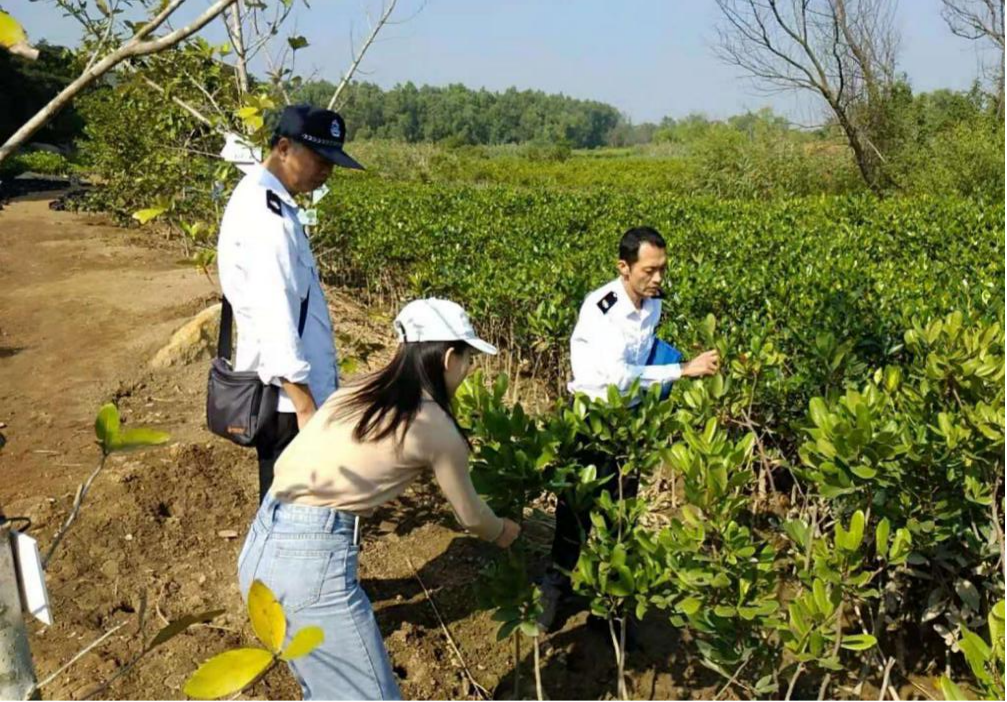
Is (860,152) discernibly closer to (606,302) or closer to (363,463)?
(606,302)

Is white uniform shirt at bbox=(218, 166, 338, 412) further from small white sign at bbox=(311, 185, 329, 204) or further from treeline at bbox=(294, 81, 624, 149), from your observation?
treeline at bbox=(294, 81, 624, 149)

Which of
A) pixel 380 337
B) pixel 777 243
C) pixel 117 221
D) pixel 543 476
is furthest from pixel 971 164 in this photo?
pixel 543 476

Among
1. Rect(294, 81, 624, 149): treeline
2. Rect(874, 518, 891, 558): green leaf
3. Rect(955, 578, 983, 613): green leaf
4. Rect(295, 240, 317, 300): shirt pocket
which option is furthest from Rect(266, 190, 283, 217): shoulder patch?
Rect(294, 81, 624, 149): treeline

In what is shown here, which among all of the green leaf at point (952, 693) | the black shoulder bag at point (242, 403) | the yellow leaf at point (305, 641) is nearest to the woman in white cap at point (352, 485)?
the black shoulder bag at point (242, 403)

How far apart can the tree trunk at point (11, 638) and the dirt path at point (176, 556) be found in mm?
226

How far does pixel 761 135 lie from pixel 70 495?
87.2ft

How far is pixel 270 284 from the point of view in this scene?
8.73ft

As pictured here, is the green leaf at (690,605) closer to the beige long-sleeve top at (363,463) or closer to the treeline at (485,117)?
the beige long-sleeve top at (363,463)

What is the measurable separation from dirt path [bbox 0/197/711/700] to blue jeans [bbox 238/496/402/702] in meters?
0.31

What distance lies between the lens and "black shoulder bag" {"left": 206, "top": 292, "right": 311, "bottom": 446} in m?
2.78

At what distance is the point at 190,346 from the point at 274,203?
14.6 ft

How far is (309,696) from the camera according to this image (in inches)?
85.0

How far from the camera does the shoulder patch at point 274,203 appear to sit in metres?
2.69

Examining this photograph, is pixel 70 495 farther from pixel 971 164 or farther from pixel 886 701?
pixel 971 164
